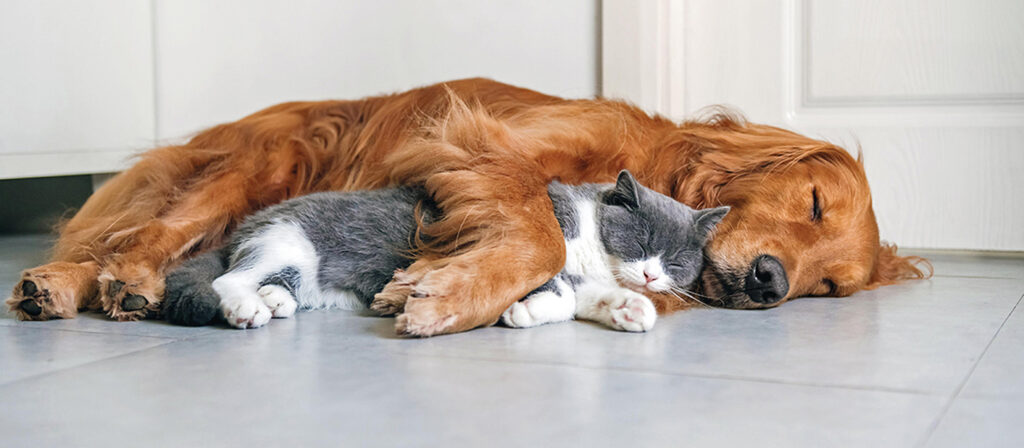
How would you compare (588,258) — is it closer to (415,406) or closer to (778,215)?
(778,215)

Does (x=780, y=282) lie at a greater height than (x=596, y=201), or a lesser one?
lesser

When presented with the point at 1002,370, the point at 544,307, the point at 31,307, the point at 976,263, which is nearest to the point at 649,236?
the point at 544,307

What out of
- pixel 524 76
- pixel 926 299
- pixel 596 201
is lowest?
pixel 926 299

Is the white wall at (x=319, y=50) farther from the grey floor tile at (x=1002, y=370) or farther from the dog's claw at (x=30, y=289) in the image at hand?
the grey floor tile at (x=1002, y=370)

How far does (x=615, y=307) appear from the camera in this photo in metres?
1.87

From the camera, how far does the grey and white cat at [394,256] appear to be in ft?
6.23

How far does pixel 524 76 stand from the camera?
3457 millimetres

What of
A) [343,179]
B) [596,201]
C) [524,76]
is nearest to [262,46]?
[524,76]

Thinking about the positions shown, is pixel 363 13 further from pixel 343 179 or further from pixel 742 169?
pixel 742 169

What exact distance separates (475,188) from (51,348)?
0.84m

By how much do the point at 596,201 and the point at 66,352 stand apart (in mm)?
1038

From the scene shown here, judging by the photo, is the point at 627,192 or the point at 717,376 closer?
the point at 717,376

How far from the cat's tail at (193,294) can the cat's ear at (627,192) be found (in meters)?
0.80

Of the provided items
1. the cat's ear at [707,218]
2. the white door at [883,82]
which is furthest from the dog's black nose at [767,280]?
the white door at [883,82]
